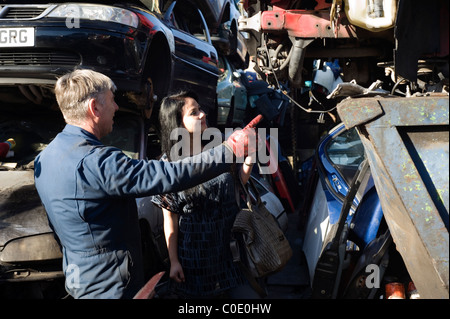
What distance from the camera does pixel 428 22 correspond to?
2.51m

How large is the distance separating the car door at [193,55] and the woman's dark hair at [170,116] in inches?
108

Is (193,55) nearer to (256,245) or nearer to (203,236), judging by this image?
(203,236)

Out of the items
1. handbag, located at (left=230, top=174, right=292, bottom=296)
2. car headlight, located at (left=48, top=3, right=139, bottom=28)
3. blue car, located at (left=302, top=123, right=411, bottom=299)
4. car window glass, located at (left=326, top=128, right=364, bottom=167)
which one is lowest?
blue car, located at (left=302, top=123, right=411, bottom=299)

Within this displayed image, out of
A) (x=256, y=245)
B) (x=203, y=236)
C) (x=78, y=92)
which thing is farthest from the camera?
(x=203, y=236)

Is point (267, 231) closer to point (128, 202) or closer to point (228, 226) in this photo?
point (228, 226)

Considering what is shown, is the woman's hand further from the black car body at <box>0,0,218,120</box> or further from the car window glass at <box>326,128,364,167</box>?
the car window glass at <box>326,128,364,167</box>

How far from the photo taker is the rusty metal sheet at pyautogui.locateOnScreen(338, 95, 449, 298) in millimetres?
1807

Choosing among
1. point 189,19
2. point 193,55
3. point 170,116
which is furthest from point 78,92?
point 189,19

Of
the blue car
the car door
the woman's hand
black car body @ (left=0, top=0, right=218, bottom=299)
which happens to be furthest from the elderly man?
the car door

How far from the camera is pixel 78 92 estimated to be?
216 centimetres

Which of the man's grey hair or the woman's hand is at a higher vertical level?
the man's grey hair

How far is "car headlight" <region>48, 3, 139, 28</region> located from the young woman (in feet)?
7.02

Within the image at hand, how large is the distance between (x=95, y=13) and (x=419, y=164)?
3.41 m

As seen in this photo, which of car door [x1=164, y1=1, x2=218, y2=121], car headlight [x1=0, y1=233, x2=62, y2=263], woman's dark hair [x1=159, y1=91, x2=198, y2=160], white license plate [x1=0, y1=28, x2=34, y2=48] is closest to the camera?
woman's dark hair [x1=159, y1=91, x2=198, y2=160]
